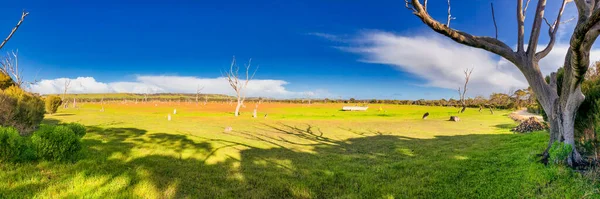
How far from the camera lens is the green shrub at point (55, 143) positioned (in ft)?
20.0

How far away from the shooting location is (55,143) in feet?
20.5

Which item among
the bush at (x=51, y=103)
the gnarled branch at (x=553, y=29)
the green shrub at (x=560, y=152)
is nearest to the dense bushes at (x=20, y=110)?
the green shrub at (x=560, y=152)

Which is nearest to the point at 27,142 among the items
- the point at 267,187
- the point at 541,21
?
the point at 267,187

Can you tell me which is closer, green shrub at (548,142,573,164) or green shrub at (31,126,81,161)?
green shrub at (548,142,573,164)

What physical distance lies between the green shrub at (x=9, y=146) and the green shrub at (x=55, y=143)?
290 millimetres

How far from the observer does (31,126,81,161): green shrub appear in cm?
608

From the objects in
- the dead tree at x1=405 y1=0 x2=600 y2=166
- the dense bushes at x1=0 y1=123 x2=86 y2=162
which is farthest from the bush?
the dead tree at x1=405 y1=0 x2=600 y2=166

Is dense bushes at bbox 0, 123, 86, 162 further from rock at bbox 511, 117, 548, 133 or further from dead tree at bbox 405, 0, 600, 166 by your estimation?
rock at bbox 511, 117, 548, 133

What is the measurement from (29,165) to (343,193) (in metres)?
6.43

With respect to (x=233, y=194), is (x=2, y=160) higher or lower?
higher

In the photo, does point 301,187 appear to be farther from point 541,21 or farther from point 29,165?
point 541,21

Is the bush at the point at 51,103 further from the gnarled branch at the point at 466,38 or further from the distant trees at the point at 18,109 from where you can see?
the gnarled branch at the point at 466,38

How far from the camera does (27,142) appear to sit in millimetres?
6195

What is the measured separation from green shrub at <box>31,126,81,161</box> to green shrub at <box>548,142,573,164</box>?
10783 millimetres
